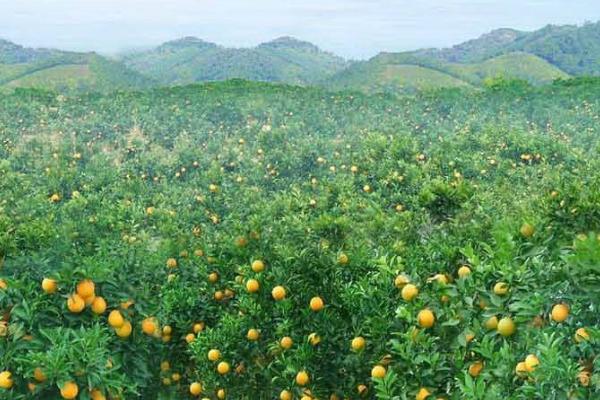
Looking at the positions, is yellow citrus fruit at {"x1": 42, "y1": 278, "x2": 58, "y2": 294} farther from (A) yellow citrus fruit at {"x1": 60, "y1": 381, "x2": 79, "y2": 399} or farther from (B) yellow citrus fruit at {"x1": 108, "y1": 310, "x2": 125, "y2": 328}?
(A) yellow citrus fruit at {"x1": 60, "y1": 381, "x2": 79, "y2": 399}

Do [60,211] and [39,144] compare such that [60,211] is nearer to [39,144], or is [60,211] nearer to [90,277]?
[90,277]

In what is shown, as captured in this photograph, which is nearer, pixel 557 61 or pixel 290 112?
pixel 290 112

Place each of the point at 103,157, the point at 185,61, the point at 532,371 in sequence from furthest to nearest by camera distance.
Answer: the point at 185,61
the point at 103,157
the point at 532,371

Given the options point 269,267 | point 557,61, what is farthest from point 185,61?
point 269,267

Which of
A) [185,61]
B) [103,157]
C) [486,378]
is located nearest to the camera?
[486,378]

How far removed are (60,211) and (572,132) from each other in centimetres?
1619

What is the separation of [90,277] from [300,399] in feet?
5.19

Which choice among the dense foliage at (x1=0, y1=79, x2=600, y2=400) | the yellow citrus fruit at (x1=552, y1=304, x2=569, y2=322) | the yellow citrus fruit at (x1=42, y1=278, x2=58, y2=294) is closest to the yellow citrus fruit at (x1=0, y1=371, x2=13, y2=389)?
the dense foliage at (x1=0, y1=79, x2=600, y2=400)

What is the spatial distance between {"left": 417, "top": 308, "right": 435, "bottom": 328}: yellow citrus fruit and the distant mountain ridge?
49477mm

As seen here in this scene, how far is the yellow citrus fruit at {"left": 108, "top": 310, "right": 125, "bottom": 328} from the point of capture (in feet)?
12.3

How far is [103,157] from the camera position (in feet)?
53.4

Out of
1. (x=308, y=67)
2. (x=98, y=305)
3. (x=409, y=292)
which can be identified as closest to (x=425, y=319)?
(x=409, y=292)

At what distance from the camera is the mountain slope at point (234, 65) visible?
285 feet

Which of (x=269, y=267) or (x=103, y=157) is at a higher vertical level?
(x=269, y=267)
